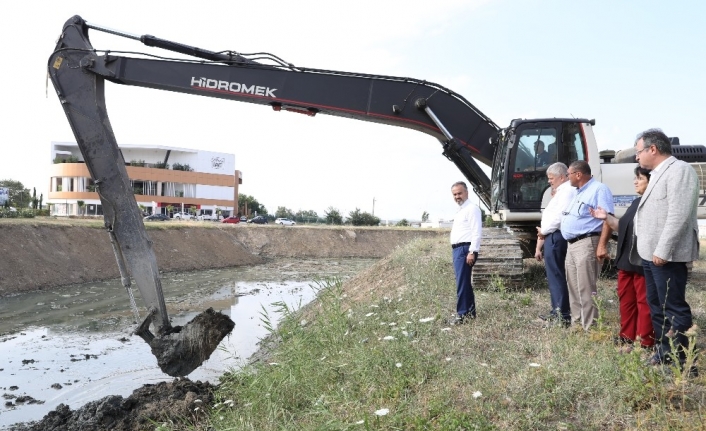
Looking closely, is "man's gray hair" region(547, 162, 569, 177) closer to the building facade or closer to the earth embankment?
the earth embankment

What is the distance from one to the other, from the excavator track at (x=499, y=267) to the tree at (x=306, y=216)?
208ft

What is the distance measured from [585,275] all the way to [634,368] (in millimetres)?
1776

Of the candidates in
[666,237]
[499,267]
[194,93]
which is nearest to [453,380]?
[666,237]

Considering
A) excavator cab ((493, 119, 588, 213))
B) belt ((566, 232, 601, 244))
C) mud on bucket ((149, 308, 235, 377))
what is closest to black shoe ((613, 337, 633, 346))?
belt ((566, 232, 601, 244))

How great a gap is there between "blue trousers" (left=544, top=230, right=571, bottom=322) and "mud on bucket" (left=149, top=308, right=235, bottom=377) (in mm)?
3373

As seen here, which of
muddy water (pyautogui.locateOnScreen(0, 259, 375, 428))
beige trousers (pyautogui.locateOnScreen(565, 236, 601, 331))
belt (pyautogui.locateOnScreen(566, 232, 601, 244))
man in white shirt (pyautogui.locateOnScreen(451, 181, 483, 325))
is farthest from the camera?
muddy water (pyautogui.locateOnScreen(0, 259, 375, 428))

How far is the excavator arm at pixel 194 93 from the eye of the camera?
6086 millimetres

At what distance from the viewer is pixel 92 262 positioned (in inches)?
788

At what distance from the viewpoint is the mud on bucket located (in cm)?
568

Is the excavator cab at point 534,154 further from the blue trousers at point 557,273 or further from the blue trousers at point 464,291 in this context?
the blue trousers at point 464,291

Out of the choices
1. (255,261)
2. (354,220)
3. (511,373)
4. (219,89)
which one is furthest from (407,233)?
(511,373)

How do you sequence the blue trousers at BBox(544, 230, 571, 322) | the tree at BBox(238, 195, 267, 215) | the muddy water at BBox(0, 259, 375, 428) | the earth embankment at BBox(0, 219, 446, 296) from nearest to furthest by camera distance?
the blue trousers at BBox(544, 230, 571, 322)
the muddy water at BBox(0, 259, 375, 428)
the earth embankment at BBox(0, 219, 446, 296)
the tree at BBox(238, 195, 267, 215)

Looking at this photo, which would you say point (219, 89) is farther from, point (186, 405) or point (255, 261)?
point (255, 261)

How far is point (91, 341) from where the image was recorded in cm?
903
